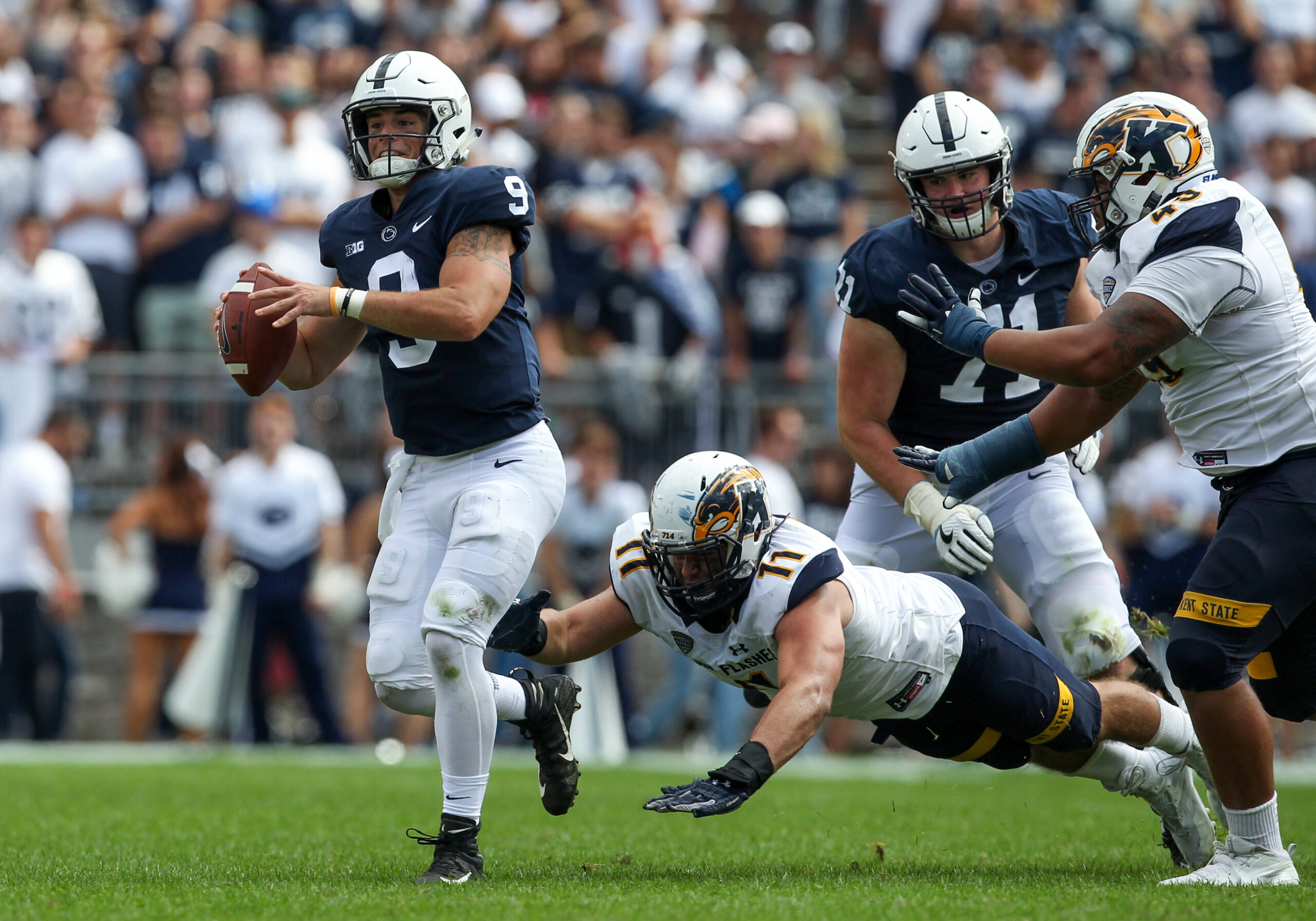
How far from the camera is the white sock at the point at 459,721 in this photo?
4.70m

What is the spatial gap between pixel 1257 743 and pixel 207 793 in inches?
185

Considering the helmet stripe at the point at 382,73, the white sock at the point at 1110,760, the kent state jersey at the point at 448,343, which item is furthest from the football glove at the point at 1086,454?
the helmet stripe at the point at 382,73

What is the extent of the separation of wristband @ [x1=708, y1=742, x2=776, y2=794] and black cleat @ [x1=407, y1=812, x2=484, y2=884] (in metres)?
0.94

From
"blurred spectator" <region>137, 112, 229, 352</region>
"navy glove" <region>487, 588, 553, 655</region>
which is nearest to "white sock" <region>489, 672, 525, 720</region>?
"navy glove" <region>487, 588, 553, 655</region>

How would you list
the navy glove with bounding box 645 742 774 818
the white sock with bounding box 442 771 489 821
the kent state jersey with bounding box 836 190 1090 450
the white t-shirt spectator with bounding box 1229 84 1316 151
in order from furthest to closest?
1. the white t-shirt spectator with bounding box 1229 84 1316 151
2. the kent state jersey with bounding box 836 190 1090 450
3. the white sock with bounding box 442 771 489 821
4. the navy glove with bounding box 645 742 774 818

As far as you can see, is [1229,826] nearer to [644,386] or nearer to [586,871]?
[586,871]

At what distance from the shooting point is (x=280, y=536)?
1013cm

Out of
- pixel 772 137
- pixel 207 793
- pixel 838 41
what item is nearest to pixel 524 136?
pixel 772 137

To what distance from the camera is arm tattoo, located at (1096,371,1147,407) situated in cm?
490

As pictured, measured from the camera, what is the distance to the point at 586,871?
4.90m

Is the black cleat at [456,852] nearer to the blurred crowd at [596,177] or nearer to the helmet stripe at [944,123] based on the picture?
the helmet stripe at [944,123]

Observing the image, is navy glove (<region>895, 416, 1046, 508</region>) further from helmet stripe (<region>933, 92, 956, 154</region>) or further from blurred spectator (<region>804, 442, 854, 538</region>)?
blurred spectator (<region>804, 442, 854, 538</region>)

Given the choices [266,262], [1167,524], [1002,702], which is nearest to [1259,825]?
[1002,702]

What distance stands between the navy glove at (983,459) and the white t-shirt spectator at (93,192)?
777cm
